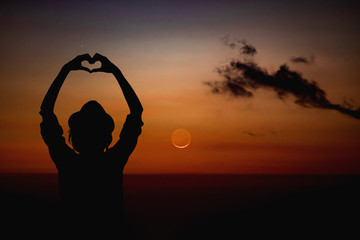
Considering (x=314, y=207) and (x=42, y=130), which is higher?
(x=42, y=130)

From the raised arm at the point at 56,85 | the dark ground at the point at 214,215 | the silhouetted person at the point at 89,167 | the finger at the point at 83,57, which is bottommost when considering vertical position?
the dark ground at the point at 214,215

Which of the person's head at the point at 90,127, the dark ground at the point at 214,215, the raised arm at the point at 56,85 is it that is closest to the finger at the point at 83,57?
the raised arm at the point at 56,85

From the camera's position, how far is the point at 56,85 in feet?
10.8

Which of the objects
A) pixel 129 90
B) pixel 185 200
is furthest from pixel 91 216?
pixel 185 200

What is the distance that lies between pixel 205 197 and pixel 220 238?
72.0 metres

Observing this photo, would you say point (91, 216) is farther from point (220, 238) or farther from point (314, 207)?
point (314, 207)

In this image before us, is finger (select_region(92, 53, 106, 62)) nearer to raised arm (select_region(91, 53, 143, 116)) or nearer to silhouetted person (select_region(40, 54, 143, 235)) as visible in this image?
raised arm (select_region(91, 53, 143, 116))

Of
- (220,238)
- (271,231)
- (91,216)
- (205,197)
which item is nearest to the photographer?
(91,216)

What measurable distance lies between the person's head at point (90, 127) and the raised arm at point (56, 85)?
0.83ft

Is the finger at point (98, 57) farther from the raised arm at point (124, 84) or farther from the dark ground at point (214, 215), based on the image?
the dark ground at point (214, 215)

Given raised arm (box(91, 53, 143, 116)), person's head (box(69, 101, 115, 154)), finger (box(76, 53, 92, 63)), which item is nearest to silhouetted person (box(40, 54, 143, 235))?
person's head (box(69, 101, 115, 154))

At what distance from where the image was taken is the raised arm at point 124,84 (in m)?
3.37

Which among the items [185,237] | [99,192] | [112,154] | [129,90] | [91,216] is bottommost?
[185,237]

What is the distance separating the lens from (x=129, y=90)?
3402 mm
